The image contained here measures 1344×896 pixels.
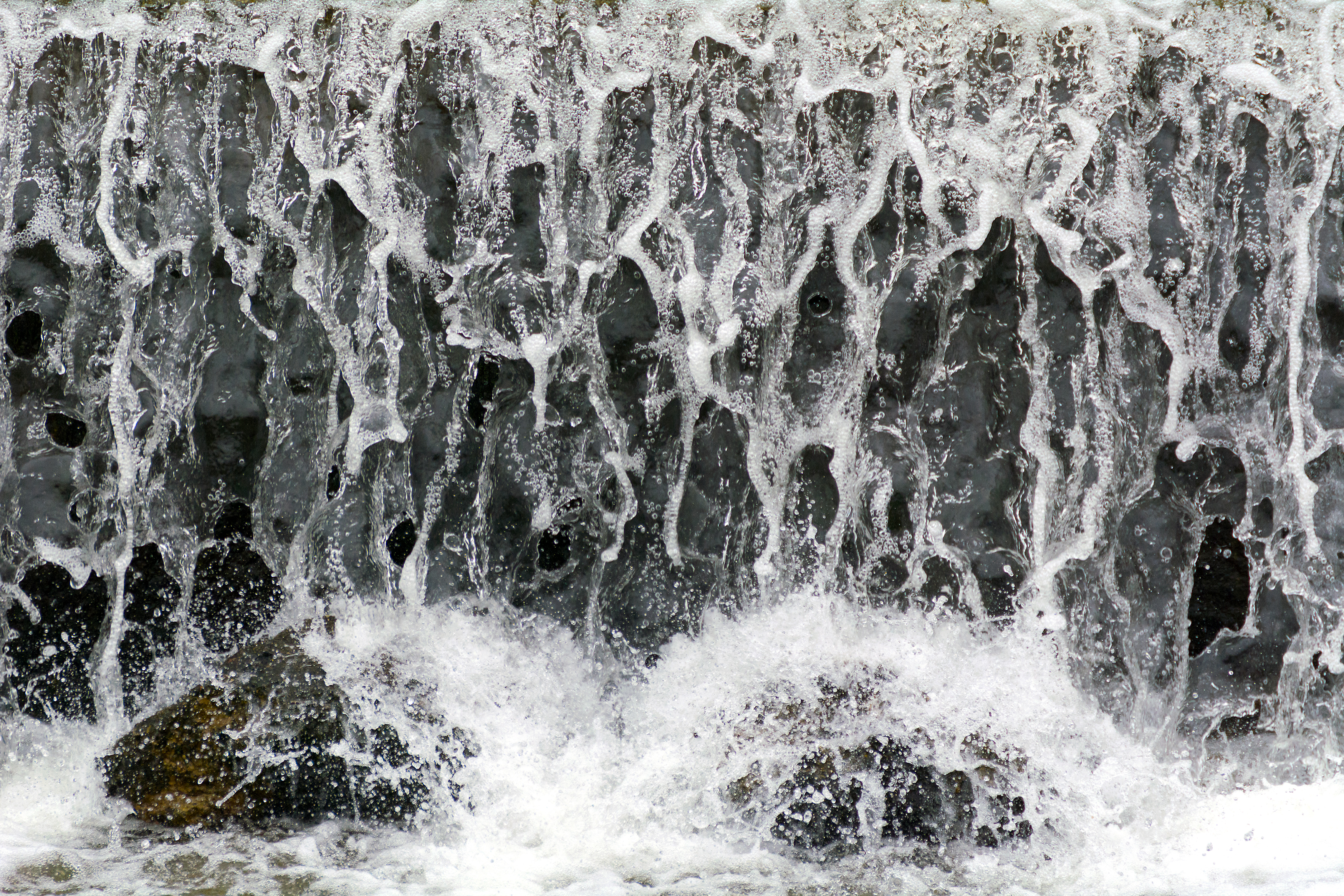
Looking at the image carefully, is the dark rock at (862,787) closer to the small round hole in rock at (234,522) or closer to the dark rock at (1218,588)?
the dark rock at (1218,588)

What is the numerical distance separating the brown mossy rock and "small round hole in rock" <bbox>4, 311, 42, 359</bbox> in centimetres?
109

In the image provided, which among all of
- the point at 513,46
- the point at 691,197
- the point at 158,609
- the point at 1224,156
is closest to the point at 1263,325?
the point at 1224,156

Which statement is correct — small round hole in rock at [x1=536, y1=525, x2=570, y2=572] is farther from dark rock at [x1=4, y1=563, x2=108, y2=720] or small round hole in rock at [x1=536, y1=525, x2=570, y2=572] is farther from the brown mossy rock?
dark rock at [x1=4, y1=563, x2=108, y2=720]

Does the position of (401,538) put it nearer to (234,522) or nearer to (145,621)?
(234,522)

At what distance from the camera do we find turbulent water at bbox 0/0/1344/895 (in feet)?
9.41

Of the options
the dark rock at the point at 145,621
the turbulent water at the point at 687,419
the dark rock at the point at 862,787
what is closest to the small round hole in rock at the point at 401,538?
the turbulent water at the point at 687,419

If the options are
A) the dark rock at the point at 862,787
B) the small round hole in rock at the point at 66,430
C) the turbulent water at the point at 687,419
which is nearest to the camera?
the turbulent water at the point at 687,419

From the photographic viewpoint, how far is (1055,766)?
3.00m

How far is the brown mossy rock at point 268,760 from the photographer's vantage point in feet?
9.98

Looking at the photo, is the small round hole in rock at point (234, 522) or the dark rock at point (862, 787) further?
the small round hole in rock at point (234, 522)

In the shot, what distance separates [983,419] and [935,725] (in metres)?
0.87

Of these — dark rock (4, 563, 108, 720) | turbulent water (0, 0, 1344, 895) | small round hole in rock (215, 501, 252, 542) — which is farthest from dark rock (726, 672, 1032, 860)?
dark rock (4, 563, 108, 720)

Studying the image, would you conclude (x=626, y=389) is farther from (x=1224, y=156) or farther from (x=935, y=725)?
(x=1224, y=156)

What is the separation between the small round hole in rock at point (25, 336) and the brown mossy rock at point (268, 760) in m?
1.09
